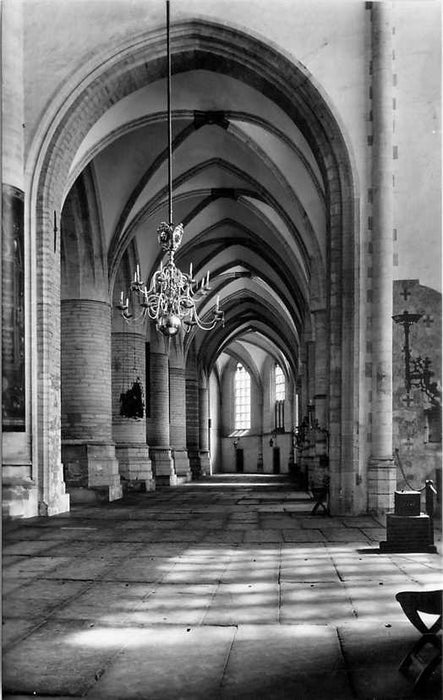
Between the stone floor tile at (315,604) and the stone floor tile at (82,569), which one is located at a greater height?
the stone floor tile at (315,604)

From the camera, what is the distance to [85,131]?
12.3 meters


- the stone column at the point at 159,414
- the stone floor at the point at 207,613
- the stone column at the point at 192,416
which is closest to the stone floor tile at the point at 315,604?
the stone floor at the point at 207,613

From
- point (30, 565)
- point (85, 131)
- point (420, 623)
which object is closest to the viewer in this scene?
point (420, 623)

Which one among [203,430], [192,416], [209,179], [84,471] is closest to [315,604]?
[84,471]

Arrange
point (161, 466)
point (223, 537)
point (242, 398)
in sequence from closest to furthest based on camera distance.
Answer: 1. point (223, 537)
2. point (161, 466)
3. point (242, 398)

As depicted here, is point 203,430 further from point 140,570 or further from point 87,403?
point 140,570

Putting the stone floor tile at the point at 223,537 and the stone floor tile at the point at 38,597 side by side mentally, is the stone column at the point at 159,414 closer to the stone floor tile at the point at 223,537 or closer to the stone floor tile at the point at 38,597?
the stone floor tile at the point at 223,537

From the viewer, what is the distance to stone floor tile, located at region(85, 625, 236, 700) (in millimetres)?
3443

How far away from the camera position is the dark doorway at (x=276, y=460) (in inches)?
1777

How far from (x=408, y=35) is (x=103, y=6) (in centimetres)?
487

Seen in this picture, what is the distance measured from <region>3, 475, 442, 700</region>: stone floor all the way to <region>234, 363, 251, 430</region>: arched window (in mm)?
37141

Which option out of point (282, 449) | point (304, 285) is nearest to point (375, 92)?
point (304, 285)

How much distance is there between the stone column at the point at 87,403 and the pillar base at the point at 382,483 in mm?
6042

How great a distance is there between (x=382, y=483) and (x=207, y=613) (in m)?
6.42
